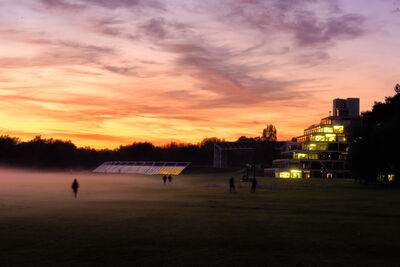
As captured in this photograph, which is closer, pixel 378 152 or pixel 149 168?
pixel 378 152

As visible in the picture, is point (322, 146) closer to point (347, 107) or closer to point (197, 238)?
point (347, 107)

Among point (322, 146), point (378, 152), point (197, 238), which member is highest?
point (322, 146)

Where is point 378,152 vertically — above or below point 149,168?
above

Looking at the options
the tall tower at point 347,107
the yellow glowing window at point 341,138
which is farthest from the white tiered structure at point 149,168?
the tall tower at point 347,107

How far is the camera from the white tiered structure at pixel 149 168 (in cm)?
13862

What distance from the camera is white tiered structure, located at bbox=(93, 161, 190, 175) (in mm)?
138625

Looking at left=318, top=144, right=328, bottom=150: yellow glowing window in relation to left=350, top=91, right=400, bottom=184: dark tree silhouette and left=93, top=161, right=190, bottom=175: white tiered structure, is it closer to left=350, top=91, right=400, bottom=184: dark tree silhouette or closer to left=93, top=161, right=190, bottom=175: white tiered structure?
left=93, top=161, right=190, bottom=175: white tiered structure

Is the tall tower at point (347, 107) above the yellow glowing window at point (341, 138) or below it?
above

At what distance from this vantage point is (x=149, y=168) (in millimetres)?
146500

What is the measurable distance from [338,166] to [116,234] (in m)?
124

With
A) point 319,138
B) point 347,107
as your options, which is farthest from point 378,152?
point 347,107

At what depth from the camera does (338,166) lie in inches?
5300

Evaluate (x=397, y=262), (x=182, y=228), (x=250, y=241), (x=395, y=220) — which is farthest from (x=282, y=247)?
(x=395, y=220)

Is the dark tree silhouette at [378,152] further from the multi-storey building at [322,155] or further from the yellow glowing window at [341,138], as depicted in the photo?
the yellow glowing window at [341,138]
